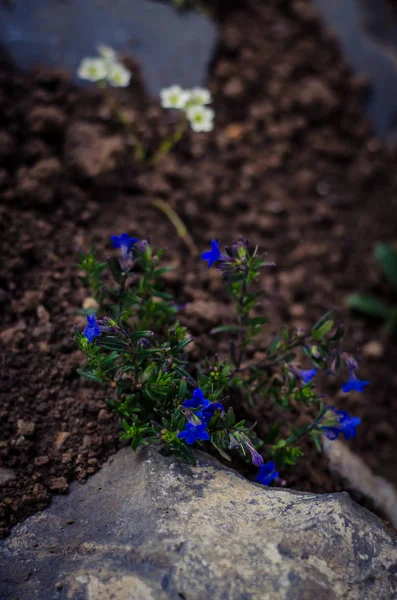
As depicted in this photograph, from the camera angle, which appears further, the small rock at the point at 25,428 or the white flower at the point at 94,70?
the white flower at the point at 94,70

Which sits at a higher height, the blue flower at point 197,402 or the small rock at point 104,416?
the blue flower at point 197,402

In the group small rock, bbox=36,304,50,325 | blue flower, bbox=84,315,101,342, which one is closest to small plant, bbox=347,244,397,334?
small rock, bbox=36,304,50,325

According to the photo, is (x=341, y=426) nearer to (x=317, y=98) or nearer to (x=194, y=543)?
(x=194, y=543)

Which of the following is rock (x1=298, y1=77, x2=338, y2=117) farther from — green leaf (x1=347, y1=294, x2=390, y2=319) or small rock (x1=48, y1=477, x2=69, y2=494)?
small rock (x1=48, y1=477, x2=69, y2=494)

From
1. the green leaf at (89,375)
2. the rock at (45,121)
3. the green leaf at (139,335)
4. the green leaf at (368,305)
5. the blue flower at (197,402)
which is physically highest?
the green leaf at (368,305)

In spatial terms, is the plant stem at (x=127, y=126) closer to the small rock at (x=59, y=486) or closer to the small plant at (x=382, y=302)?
the small plant at (x=382, y=302)

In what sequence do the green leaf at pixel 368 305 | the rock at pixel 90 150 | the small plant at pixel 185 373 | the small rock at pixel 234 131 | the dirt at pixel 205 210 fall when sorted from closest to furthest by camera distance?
the small plant at pixel 185 373
the dirt at pixel 205 210
the rock at pixel 90 150
the green leaf at pixel 368 305
the small rock at pixel 234 131

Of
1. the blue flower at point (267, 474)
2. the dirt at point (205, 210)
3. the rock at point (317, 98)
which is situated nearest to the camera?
the blue flower at point (267, 474)

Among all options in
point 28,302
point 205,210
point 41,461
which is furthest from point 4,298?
point 205,210

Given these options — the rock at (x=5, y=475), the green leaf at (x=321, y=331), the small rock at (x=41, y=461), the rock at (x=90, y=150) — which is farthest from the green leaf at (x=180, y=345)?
the rock at (x=90, y=150)
